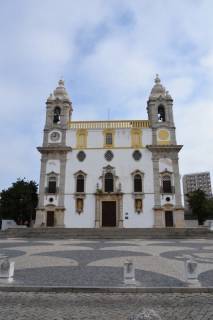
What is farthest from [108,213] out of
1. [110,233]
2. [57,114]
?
[57,114]

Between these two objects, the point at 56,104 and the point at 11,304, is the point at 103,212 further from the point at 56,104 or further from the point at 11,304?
the point at 11,304

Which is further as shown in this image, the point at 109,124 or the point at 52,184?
the point at 109,124

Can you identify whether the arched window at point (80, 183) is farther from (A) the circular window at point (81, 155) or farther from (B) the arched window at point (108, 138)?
(B) the arched window at point (108, 138)

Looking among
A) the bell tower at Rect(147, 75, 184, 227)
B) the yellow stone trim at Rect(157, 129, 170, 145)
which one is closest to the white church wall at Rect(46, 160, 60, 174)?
the bell tower at Rect(147, 75, 184, 227)

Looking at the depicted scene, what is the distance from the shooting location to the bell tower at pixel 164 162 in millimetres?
30875

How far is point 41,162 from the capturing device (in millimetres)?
33375

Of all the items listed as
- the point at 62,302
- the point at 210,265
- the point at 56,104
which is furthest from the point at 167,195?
the point at 62,302

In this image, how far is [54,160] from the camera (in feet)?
110

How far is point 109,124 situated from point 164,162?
8.44 metres

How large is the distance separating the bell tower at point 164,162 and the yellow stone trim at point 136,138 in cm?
136

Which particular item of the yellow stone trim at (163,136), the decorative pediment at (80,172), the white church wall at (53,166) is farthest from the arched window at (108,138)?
the white church wall at (53,166)

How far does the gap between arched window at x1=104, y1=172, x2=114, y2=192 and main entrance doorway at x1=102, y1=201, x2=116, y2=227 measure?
1.52 metres

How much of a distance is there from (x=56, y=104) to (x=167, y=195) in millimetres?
17951

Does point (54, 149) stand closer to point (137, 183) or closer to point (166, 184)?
point (137, 183)
